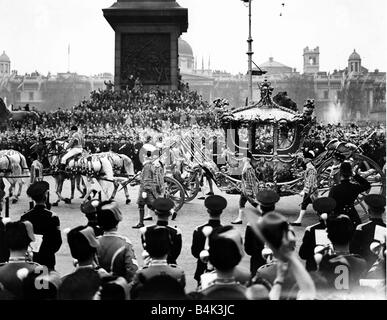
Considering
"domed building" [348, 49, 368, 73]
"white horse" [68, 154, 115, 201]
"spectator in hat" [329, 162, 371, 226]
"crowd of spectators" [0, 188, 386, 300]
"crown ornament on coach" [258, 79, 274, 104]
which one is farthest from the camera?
"white horse" [68, 154, 115, 201]

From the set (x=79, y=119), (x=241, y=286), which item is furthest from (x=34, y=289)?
(x=79, y=119)

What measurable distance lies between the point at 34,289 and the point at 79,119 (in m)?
25.2

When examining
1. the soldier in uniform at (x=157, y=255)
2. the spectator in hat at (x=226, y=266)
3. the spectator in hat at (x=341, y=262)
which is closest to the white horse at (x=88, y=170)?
the soldier in uniform at (x=157, y=255)

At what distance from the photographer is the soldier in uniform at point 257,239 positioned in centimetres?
661

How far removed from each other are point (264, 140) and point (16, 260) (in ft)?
38.5

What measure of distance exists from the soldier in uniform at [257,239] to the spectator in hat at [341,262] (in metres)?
1.04

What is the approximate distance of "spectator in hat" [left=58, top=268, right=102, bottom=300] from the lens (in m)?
4.63

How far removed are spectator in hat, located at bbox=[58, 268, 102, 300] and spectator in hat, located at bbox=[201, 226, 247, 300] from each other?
972 mm

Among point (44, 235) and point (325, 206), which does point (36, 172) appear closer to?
point (44, 235)

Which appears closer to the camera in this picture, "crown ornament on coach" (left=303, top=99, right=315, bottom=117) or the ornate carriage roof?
"crown ornament on coach" (left=303, top=99, right=315, bottom=117)

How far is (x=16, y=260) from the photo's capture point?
5.38 metres

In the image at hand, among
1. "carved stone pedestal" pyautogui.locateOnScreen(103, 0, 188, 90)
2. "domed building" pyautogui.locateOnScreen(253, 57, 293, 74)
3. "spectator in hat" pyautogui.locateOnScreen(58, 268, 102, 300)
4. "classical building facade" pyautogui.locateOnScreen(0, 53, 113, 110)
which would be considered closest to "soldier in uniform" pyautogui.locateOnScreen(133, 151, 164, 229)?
"spectator in hat" pyautogui.locateOnScreen(58, 268, 102, 300)

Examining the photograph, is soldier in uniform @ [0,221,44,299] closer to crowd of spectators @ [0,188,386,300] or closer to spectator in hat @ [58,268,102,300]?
crowd of spectators @ [0,188,386,300]

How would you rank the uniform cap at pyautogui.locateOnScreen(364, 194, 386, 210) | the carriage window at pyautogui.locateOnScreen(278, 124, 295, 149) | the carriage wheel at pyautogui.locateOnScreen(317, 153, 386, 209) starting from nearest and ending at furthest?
1. the uniform cap at pyautogui.locateOnScreen(364, 194, 386, 210)
2. the carriage wheel at pyautogui.locateOnScreen(317, 153, 386, 209)
3. the carriage window at pyautogui.locateOnScreen(278, 124, 295, 149)
